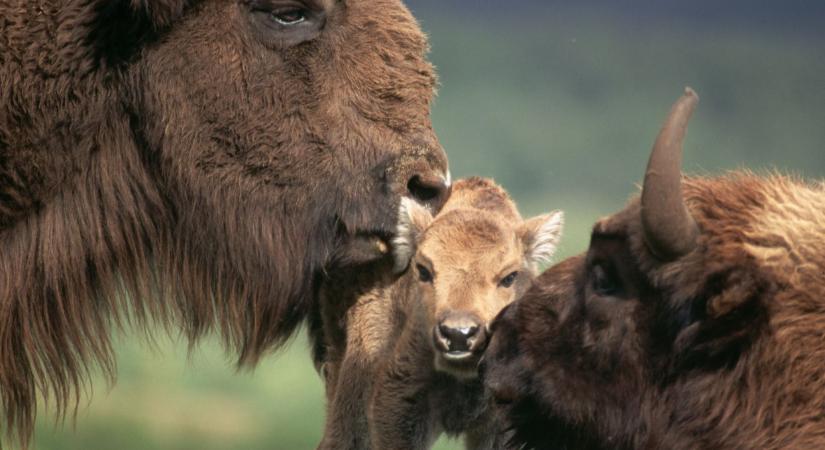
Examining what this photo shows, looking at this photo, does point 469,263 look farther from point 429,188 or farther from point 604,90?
point 604,90

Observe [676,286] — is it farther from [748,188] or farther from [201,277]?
[201,277]

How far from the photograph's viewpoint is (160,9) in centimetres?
462

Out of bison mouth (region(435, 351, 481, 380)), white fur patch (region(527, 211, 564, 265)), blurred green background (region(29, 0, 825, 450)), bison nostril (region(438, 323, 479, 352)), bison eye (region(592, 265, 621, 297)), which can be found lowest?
bison mouth (region(435, 351, 481, 380))

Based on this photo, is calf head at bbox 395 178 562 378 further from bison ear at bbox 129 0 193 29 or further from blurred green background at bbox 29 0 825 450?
blurred green background at bbox 29 0 825 450

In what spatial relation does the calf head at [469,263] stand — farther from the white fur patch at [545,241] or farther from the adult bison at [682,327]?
the adult bison at [682,327]

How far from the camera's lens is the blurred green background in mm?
13430

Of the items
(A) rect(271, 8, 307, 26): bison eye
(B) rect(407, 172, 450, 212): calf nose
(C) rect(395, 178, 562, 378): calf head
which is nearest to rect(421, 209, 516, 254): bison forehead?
(C) rect(395, 178, 562, 378): calf head

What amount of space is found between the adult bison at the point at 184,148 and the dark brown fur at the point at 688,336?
0.81m

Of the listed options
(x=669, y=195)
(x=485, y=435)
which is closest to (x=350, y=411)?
(x=485, y=435)

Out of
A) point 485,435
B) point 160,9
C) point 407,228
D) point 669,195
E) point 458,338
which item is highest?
point 160,9

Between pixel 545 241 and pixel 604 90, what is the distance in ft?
27.9

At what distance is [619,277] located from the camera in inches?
161

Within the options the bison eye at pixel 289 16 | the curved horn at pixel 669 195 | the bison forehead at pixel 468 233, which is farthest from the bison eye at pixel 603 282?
the bison forehead at pixel 468 233

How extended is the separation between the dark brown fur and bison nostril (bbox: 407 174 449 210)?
565mm
